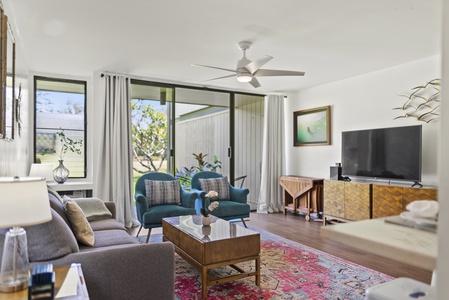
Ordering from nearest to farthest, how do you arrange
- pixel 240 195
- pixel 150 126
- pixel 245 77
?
pixel 245 77 < pixel 240 195 < pixel 150 126

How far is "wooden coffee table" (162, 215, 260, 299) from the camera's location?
2553 mm

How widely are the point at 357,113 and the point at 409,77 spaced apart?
0.96 m

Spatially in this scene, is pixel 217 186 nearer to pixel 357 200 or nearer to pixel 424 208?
pixel 357 200

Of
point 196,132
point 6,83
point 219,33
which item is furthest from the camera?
point 196,132

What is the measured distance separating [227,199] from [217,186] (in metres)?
0.26

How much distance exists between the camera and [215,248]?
2.58 meters

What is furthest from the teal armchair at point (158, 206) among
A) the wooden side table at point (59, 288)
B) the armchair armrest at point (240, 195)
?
the wooden side table at point (59, 288)

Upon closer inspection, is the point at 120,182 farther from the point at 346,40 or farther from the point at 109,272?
the point at 346,40

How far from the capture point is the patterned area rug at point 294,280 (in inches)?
101

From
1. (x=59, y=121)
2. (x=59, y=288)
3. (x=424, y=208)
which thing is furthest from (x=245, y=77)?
(x=59, y=121)

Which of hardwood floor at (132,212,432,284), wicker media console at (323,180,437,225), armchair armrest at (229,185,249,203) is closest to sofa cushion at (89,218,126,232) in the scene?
hardwood floor at (132,212,432,284)

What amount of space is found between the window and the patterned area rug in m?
3.06

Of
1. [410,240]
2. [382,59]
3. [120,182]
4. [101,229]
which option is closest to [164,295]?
[101,229]

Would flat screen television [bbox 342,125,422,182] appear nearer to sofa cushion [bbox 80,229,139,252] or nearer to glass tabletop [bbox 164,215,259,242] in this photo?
glass tabletop [bbox 164,215,259,242]
